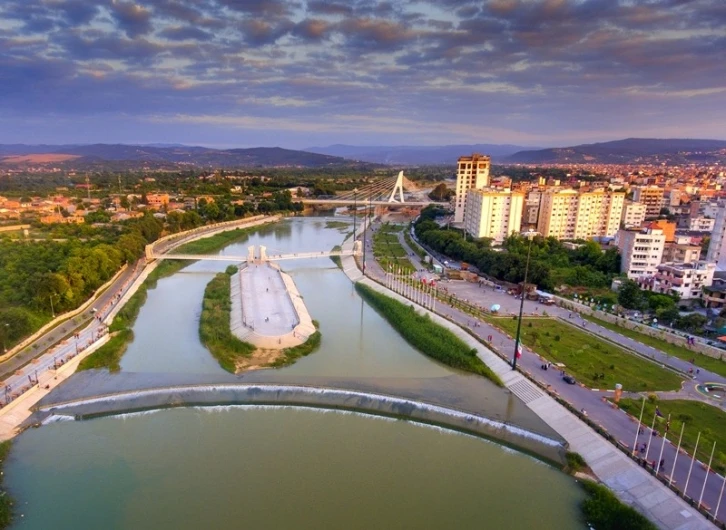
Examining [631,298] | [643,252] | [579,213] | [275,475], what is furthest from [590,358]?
[579,213]

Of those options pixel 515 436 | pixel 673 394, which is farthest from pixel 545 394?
pixel 673 394

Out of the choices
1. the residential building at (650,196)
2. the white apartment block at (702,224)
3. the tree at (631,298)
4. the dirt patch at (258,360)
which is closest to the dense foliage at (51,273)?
the dirt patch at (258,360)

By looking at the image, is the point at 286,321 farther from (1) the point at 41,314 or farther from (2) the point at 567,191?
(2) the point at 567,191

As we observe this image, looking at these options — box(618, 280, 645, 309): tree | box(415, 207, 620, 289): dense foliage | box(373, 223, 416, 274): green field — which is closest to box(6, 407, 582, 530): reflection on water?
box(618, 280, 645, 309): tree

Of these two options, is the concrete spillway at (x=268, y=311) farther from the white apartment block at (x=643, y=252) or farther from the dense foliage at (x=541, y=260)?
the white apartment block at (x=643, y=252)

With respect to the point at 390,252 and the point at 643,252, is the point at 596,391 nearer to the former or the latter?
the point at 643,252

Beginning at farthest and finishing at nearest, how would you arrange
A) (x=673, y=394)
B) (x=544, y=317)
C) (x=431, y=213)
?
(x=431, y=213)
(x=544, y=317)
(x=673, y=394)
